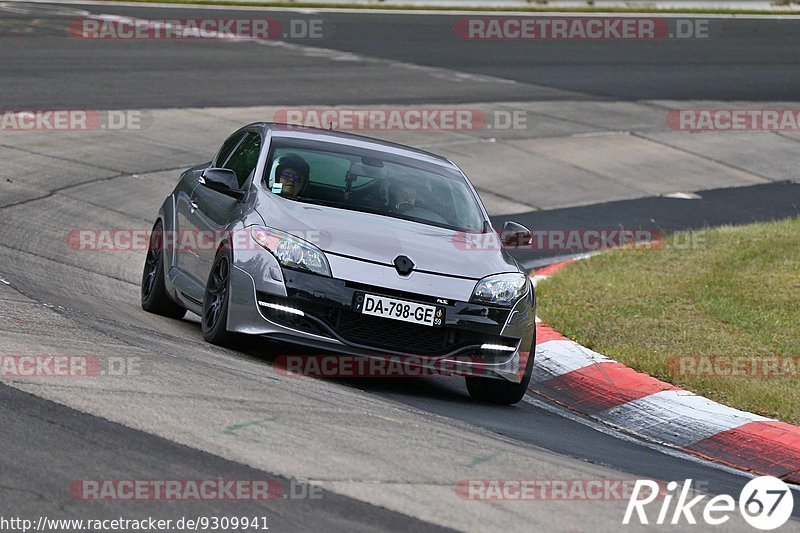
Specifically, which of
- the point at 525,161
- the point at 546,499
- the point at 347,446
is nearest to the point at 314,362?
the point at 347,446

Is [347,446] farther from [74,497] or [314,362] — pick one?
[314,362]

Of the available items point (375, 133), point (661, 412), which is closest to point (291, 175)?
point (661, 412)

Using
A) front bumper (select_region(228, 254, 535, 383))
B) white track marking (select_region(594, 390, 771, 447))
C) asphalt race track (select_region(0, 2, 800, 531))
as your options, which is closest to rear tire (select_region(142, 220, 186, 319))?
asphalt race track (select_region(0, 2, 800, 531))

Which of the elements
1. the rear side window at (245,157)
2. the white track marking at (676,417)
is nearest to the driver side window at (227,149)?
the rear side window at (245,157)

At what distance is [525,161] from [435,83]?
555 cm

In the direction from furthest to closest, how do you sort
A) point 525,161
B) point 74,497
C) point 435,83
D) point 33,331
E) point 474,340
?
1. point 435,83
2. point 525,161
3. point 474,340
4. point 33,331
5. point 74,497

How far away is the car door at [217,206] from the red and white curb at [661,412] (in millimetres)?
2327

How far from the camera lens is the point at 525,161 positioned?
18828 mm

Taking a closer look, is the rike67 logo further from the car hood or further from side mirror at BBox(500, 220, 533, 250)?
side mirror at BBox(500, 220, 533, 250)

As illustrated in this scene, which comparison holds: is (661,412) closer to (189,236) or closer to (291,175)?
(291,175)

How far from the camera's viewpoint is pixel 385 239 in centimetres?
808

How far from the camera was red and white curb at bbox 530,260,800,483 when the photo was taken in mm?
7441

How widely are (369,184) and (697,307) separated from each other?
327cm

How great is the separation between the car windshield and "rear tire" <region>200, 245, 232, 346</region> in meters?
0.65
